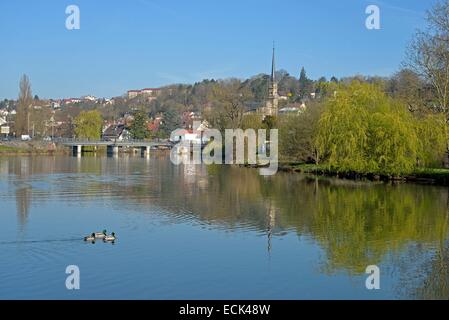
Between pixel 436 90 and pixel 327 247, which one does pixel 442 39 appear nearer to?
→ pixel 436 90

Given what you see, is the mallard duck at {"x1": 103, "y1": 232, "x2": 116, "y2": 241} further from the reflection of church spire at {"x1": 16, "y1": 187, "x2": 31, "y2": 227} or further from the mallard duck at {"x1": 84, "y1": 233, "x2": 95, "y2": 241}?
the reflection of church spire at {"x1": 16, "y1": 187, "x2": 31, "y2": 227}

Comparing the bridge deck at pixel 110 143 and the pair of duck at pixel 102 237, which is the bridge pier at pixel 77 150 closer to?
the bridge deck at pixel 110 143

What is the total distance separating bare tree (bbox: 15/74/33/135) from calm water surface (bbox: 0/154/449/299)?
218 ft

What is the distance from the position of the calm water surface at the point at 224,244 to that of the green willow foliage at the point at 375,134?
27.4 feet

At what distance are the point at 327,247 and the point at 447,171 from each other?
2367 cm

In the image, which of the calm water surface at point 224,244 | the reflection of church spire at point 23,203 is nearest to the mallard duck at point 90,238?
the calm water surface at point 224,244

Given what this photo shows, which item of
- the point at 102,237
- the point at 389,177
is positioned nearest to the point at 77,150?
the point at 389,177

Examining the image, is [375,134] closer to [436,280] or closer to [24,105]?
[436,280]

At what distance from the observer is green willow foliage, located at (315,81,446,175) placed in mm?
38938

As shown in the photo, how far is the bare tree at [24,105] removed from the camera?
306ft

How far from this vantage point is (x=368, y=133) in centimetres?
4147

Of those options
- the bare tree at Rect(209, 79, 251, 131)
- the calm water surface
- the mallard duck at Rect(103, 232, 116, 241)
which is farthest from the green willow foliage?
the mallard duck at Rect(103, 232, 116, 241)

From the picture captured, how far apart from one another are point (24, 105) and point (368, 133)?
68.0 meters

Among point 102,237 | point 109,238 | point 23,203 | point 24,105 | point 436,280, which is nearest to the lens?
point 436,280
